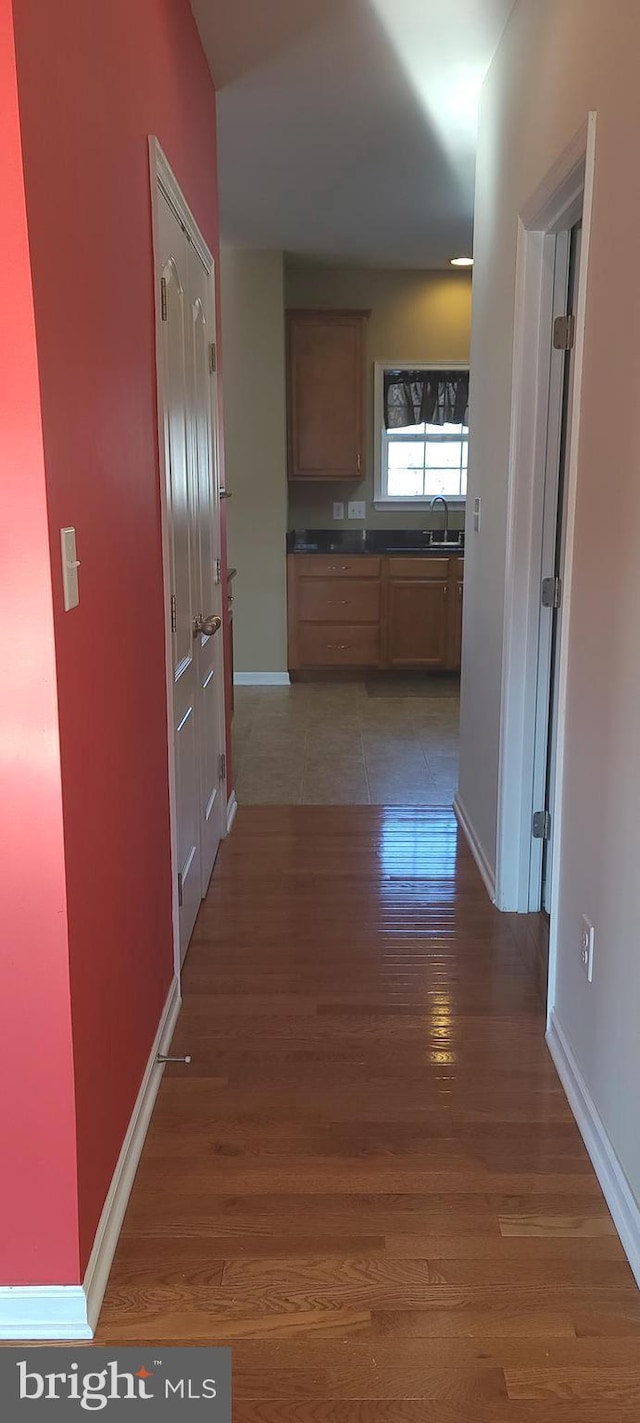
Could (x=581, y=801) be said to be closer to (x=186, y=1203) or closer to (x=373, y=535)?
(x=186, y=1203)

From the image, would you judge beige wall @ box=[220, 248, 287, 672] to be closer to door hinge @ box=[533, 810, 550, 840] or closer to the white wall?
the white wall

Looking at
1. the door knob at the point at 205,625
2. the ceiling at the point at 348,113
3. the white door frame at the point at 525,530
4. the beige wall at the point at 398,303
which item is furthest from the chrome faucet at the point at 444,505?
the door knob at the point at 205,625

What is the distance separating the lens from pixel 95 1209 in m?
1.70

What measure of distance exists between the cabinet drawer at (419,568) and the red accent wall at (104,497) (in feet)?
14.0

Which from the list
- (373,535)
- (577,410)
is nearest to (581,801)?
(577,410)

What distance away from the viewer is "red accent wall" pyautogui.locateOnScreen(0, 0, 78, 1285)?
133cm

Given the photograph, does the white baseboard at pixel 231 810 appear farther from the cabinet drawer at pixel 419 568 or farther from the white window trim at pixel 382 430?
the white window trim at pixel 382 430

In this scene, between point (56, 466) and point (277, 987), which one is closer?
point (56, 466)

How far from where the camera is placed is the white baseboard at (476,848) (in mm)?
3365

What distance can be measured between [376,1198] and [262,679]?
5019 millimetres

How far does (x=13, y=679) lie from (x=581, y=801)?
129 cm

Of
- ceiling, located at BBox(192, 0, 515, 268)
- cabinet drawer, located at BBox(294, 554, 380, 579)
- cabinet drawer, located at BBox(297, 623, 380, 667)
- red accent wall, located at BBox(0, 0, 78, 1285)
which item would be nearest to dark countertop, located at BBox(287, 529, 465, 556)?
cabinet drawer, located at BBox(294, 554, 380, 579)

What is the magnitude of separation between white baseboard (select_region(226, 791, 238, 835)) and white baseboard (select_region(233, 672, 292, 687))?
8.45 ft

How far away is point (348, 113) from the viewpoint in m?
3.86
